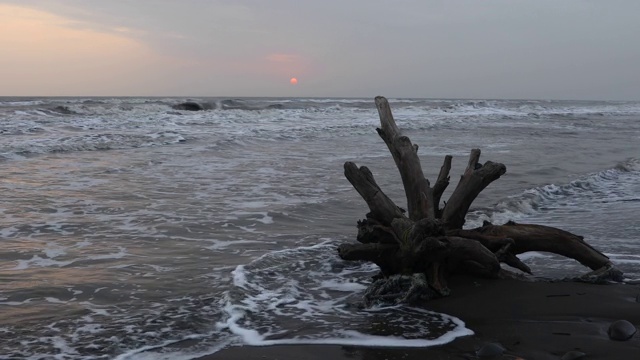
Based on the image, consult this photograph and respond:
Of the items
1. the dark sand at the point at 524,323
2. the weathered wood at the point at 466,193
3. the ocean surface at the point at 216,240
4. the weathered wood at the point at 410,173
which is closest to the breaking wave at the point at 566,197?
the ocean surface at the point at 216,240

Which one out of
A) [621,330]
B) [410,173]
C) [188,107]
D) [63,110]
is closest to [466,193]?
[410,173]

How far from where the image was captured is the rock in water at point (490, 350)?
330 cm

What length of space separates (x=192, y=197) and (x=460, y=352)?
20.2 ft

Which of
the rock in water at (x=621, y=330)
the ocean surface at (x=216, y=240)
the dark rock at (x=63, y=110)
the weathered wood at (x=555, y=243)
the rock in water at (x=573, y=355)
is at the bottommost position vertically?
the ocean surface at (x=216, y=240)

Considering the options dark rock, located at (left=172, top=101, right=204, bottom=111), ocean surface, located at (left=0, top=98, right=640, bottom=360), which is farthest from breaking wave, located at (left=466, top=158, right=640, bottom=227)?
dark rock, located at (left=172, top=101, right=204, bottom=111)

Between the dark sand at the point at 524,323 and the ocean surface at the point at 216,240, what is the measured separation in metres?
0.14

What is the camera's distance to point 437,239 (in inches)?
166

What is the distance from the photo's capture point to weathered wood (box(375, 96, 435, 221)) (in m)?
4.90

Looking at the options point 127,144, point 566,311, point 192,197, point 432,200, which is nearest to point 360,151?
point 127,144

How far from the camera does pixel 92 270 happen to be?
5223 mm

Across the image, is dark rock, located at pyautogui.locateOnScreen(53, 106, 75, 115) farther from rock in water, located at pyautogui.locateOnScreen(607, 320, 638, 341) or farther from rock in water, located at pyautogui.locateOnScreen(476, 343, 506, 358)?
rock in water, located at pyautogui.locateOnScreen(607, 320, 638, 341)

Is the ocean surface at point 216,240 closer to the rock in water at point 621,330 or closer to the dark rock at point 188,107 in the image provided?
the rock in water at point 621,330

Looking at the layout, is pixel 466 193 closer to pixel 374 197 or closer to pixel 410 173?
pixel 410 173

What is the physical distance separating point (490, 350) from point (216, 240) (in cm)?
369
